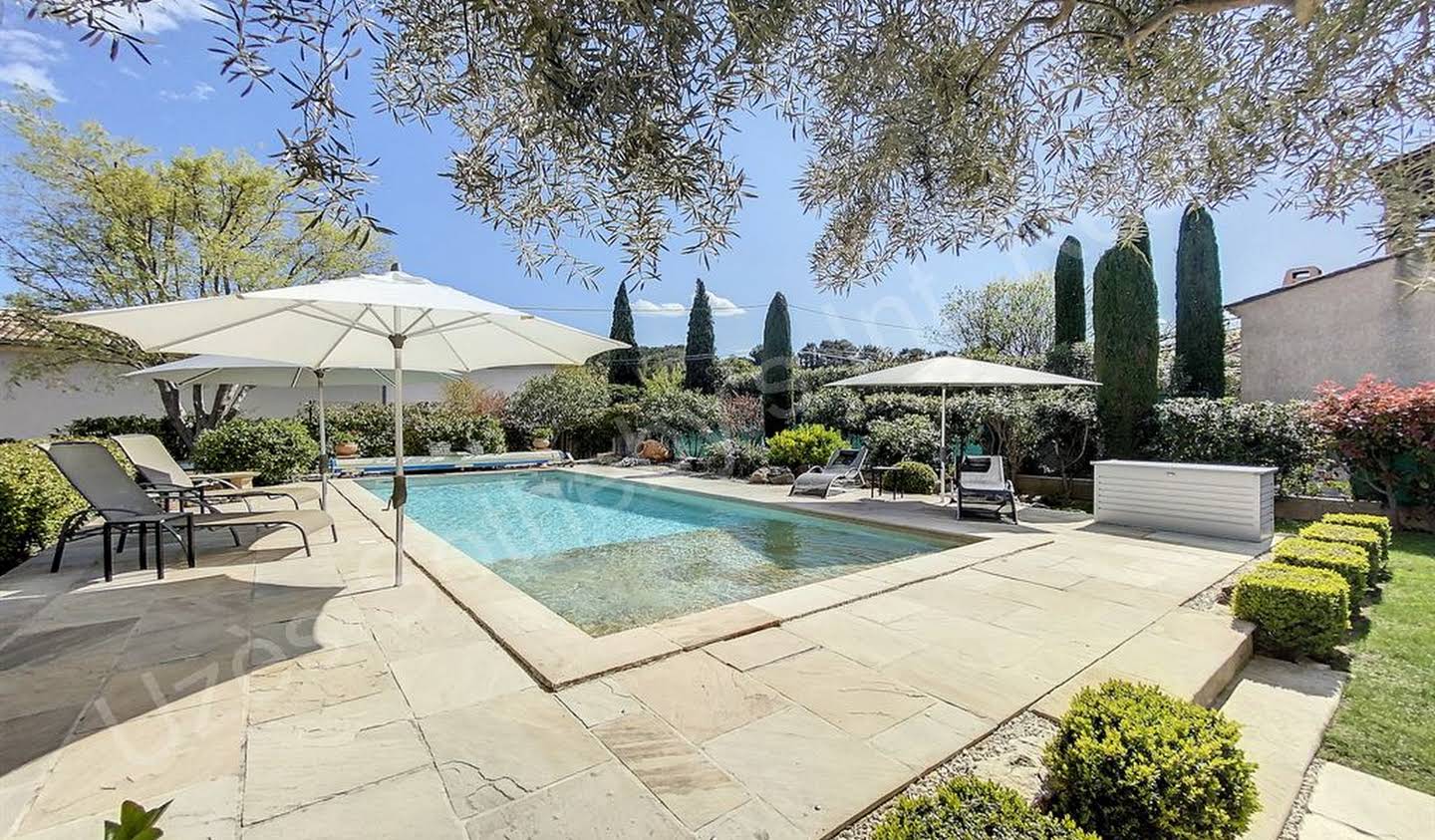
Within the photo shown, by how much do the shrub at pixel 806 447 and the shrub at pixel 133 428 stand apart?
563 inches

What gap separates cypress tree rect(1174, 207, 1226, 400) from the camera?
612 inches

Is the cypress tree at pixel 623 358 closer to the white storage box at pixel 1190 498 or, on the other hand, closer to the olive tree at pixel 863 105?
the white storage box at pixel 1190 498

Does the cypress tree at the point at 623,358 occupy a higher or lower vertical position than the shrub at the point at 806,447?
higher

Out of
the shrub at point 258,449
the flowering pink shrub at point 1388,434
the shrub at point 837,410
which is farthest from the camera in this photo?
the shrub at point 837,410

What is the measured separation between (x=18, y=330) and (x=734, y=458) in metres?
16.7

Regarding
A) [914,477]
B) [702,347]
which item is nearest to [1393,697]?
[914,477]

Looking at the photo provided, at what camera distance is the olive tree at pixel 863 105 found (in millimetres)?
1888

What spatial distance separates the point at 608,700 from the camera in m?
3.01

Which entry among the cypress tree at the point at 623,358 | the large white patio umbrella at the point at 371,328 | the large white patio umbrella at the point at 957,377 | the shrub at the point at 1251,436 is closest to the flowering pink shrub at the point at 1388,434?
the shrub at the point at 1251,436

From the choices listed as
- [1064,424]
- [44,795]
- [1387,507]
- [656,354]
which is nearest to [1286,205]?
[44,795]

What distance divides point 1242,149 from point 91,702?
19.9 ft

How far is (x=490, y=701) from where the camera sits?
118 inches

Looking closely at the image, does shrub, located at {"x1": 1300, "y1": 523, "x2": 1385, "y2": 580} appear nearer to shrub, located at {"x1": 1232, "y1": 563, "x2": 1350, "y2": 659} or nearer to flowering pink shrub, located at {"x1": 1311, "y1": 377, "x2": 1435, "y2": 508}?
shrub, located at {"x1": 1232, "y1": 563, "x2": 1350, "y2": 659}

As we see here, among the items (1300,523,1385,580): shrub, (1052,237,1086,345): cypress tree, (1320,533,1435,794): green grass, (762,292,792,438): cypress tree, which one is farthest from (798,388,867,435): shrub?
(1320,533,1435,794): green grass
